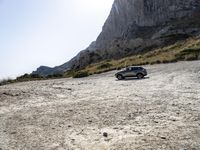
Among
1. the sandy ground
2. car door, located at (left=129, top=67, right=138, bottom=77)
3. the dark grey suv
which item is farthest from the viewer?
car door, located at (left=129, top=67, right=138, bottom=77)

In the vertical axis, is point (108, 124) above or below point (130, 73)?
below

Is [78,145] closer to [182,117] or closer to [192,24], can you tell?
[182,117]

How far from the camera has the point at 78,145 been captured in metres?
15.6

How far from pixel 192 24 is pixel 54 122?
162 m

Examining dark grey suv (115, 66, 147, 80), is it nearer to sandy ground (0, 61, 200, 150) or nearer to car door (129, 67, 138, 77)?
car door (129, 67, 138, 77)

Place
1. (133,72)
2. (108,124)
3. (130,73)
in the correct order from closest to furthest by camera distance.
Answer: (108,124) → (133,72) → (130,73)

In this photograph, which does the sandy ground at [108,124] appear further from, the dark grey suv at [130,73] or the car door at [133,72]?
the car door at [133,72]

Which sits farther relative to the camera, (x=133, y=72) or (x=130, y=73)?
(x=130, y=73)

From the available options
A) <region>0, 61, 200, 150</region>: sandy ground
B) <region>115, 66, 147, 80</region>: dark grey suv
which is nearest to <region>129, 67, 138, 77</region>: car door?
<region>115, 66, 147, 80</region>: dark grey suv

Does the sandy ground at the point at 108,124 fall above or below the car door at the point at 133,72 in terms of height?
below

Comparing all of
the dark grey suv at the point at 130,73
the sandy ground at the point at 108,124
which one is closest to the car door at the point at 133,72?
the dark grey suv at the point at 130,73

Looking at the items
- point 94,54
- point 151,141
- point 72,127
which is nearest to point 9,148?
point 72,127

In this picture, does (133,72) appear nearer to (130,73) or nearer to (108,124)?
(130,73)

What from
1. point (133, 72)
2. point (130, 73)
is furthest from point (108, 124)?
point (130, 73)
